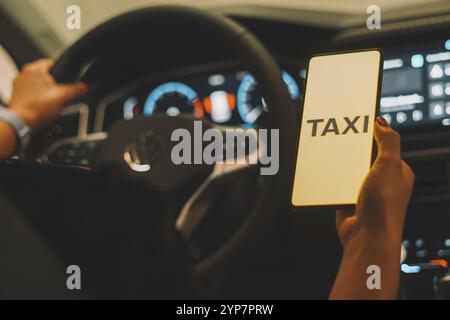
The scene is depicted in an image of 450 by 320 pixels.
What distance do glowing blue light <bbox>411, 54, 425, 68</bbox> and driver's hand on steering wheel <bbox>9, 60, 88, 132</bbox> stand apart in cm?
58

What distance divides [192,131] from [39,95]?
16 centimetres

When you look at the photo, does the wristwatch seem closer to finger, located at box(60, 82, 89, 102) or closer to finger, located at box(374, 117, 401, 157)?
finger, located at box(60, 82, 89, 102)

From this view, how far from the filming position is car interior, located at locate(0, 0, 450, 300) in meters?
0.75

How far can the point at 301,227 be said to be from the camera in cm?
123

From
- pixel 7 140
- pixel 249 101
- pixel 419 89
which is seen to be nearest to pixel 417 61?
pixel 419 89

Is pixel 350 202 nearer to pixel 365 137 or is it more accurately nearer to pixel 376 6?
pixel 365 137

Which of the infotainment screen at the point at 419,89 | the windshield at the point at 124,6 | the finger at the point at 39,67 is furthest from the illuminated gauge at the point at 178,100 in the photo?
the finger at the point at 39,67

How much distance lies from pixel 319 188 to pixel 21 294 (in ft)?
0.83

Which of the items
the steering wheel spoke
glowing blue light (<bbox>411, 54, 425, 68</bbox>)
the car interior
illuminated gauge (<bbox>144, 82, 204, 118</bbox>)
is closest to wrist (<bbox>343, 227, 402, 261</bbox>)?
the car interior

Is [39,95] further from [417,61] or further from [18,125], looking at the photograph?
[417,61]

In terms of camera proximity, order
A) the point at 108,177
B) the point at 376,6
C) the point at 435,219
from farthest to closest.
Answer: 1. the point at 376,6
2. the point at 435,219
3. the point at 108,177
